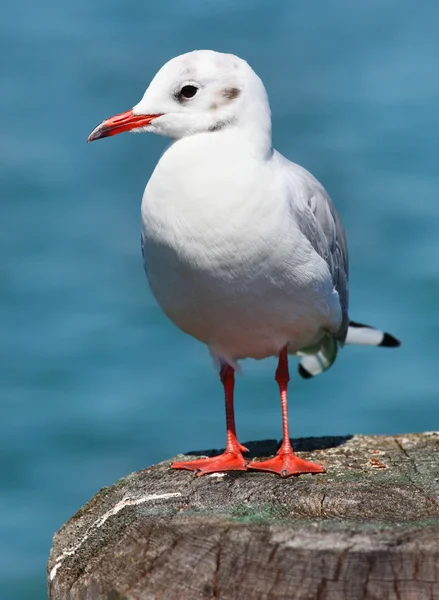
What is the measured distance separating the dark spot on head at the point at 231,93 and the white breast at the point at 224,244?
126mm

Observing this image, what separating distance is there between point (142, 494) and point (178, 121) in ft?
3.95

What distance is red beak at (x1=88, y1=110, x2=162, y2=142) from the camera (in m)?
3.62

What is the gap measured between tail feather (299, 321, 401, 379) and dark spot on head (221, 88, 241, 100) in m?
1.32

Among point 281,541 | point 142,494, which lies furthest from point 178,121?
point 281,541

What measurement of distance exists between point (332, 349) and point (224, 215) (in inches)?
49.6

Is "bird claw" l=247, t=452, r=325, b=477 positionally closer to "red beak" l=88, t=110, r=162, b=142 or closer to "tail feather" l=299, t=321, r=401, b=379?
"tail feather" l=299, t=321, r=401, b=379

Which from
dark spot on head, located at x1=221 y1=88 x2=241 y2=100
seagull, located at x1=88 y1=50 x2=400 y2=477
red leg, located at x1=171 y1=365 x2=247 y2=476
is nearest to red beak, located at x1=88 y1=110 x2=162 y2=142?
seagull, located at x1=88 y1=50 x2=400 y2=477

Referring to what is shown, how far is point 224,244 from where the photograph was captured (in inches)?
137

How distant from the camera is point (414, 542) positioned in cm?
262

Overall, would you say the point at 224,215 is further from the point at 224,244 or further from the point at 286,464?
the point at 286,464

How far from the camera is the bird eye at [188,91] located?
357cm

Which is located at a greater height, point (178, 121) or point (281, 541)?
point (178, 121)

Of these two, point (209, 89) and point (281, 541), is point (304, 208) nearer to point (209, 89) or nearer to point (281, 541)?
point (209, 89)

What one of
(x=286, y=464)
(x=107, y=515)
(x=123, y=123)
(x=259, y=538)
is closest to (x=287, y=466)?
(x=286, y=464)
